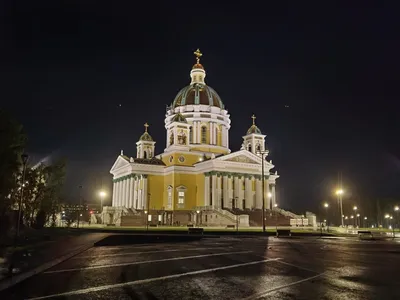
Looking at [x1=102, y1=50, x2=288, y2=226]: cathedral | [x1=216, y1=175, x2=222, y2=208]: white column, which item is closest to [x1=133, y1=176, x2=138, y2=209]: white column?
[x1=102, y1=50, x2=288, y2=226]: cathedral

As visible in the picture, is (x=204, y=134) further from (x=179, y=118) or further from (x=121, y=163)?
(x=121, y=163)

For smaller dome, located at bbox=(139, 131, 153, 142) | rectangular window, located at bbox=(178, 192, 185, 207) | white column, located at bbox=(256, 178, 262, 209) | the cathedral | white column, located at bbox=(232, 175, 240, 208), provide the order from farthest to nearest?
smaller dome, located at bbox=(139, 131, 153, 142), white column, located at bbox=(256, 178, 262, 209), rectangular window, located at bbox=(178, 192, 185, 207), white column, located at bbox=(232, 175, 240, 208), the cathedral

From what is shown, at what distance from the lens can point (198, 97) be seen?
9425 centimetres

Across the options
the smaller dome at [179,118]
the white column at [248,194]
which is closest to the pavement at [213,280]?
the white column at [248,194]

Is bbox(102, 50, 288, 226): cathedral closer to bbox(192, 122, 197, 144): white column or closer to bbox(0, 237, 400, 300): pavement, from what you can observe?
bbox(192, 122, 197, 144): white column

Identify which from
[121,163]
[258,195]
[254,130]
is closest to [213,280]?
[258,195]

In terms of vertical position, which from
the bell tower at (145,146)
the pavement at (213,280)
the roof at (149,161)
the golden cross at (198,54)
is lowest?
the pavement at (213,280)

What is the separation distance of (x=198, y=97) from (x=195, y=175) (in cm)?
1900

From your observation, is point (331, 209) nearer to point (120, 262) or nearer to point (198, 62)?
point (198, 62)

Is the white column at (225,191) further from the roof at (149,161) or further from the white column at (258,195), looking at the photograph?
the roof at (149,161)

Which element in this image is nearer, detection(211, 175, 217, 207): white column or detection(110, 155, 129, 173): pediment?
detection(211, 175, 217, 207): white column

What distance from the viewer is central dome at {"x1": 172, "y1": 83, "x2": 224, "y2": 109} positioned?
94250 mm

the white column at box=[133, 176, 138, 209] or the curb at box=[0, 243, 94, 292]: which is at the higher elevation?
the white column at box=[133, 176, 138, 209]

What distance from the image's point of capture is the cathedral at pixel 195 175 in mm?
76125
